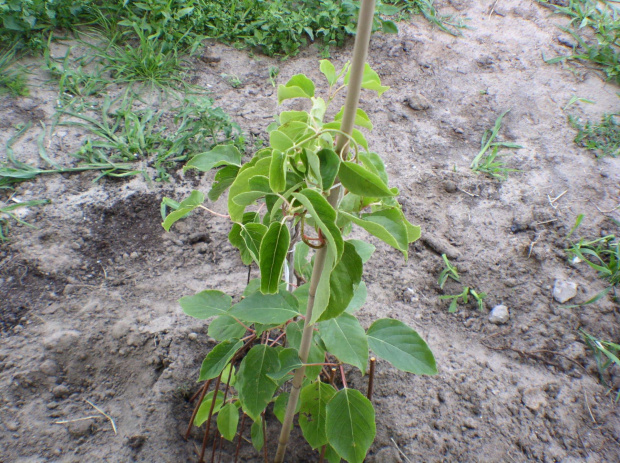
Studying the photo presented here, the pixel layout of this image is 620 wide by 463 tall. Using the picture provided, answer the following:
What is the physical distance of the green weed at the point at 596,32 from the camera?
3143mm

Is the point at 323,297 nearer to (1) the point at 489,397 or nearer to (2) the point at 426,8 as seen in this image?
(1) the point at 489,397

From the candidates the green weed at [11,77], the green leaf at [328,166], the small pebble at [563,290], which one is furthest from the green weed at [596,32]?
the green weed at [11,77]

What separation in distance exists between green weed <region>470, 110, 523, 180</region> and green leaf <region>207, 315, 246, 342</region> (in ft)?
6.19

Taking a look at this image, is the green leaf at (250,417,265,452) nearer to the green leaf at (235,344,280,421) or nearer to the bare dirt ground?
the bare dirt ground

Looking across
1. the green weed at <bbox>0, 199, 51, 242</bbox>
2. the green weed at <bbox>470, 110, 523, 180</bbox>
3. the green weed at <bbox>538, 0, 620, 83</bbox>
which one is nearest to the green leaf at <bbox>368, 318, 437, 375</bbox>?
the green weed at <bbox>470, 110, 523, 180</bbox>

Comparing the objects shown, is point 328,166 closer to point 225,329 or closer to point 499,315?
point 225,329

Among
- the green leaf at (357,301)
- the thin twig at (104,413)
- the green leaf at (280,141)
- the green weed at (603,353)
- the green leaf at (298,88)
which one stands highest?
the green leaf at (298,88)

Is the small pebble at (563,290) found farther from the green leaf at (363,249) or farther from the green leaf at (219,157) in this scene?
the green leaf at (219,157)

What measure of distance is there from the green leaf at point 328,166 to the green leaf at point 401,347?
0.52 m

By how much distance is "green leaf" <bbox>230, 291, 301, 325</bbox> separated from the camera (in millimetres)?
1028

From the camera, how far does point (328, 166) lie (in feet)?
2.35

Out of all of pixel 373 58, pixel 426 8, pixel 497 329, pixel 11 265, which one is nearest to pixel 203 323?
pixel 11 265

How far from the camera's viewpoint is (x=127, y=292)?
1875 millimetres

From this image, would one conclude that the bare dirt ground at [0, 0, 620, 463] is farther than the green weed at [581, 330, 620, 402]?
No
